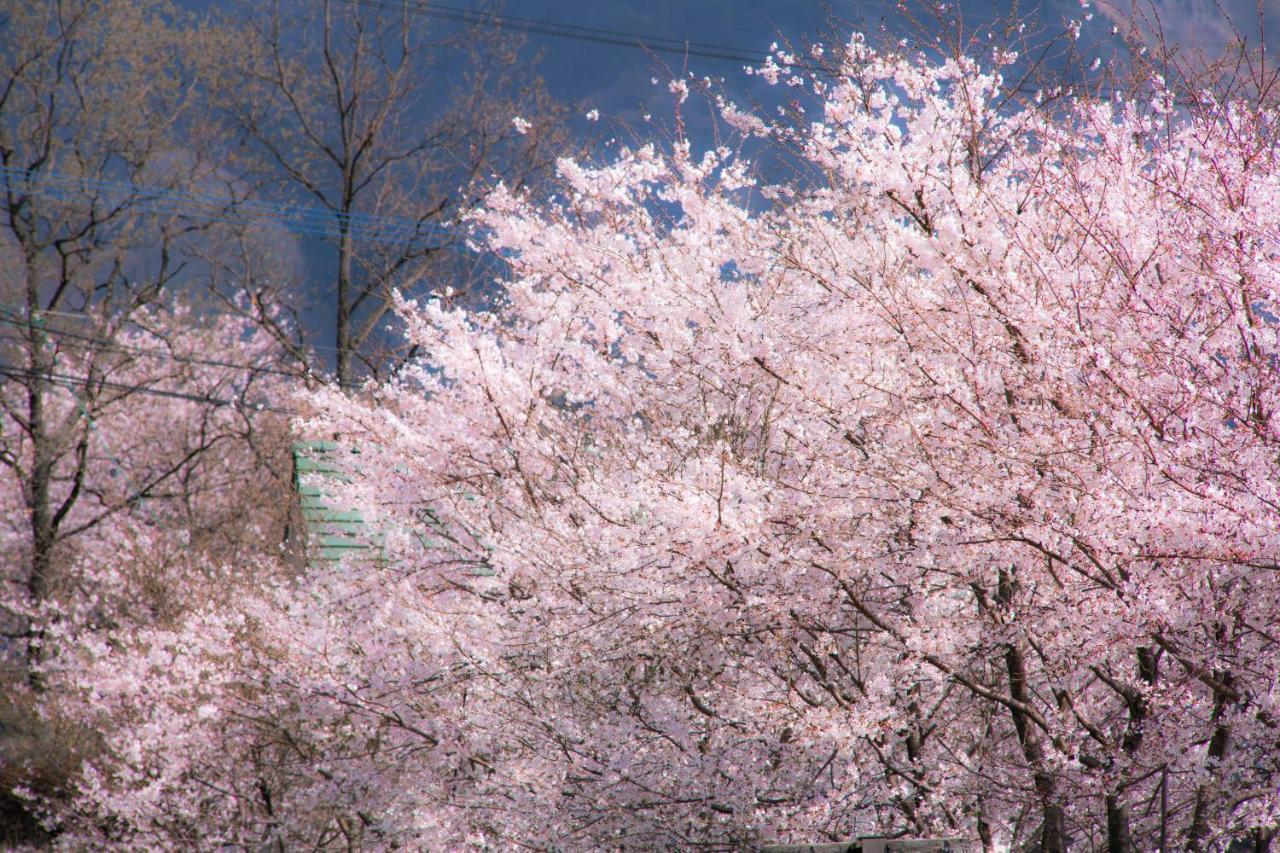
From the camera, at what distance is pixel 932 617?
5.27 m

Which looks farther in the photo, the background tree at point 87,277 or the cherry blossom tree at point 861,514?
the background tree at point 87,277

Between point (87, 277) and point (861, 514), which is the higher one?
point (87, 277)

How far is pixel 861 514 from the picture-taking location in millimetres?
4723

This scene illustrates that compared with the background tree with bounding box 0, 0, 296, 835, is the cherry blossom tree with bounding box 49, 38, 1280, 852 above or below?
below

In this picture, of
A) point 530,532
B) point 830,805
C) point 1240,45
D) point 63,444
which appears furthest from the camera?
point 63,444

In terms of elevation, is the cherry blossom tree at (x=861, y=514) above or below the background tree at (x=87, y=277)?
below

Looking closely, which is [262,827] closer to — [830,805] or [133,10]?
[830,805]

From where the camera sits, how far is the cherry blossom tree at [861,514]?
4090 mm

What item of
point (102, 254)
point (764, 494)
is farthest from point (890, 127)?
point (102, 254)

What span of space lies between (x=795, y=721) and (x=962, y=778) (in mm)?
811

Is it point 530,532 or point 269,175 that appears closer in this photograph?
point 530,532

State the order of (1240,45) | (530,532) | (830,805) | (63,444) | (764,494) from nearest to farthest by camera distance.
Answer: (1240,45) < (764,494) < (830,805) < (530,532) < (63,444)

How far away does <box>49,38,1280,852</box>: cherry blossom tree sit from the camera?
4090 mm

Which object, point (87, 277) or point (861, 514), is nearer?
point (861, 514)
